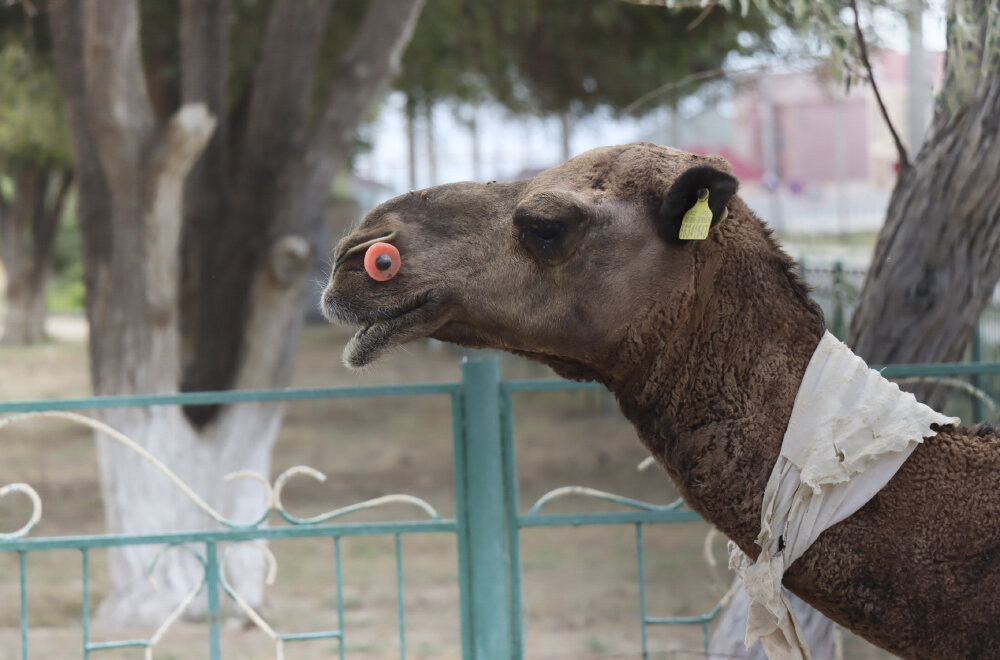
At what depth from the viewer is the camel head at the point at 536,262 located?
239cm

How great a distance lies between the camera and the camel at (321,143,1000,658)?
225 centimetres

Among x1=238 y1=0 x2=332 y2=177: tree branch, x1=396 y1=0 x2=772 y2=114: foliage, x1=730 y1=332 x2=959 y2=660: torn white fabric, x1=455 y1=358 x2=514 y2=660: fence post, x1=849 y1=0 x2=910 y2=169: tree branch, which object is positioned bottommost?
x1=455 y1=358 x2=514 y2=660: fence post

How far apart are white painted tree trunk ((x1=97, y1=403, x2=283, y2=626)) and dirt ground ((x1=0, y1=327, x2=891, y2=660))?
0.21m

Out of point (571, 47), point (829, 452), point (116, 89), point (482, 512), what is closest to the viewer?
point (829, 452)

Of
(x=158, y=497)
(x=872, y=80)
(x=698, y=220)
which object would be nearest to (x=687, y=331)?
(x=698, y=220)

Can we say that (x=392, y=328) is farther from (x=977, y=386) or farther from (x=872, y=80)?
(x=977, y=386)

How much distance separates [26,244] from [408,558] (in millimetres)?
22017

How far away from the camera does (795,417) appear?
233cm

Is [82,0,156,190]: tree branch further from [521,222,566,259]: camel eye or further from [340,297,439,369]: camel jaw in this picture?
[521,222,566,259]: camel eye

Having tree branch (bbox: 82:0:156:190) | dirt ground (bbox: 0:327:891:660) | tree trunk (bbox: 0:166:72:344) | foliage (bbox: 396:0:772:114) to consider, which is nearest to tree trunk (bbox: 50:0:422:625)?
tree branch (bbox: 82:0:156:190)

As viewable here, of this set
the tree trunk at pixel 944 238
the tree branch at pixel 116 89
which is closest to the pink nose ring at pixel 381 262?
the tree trunk at pixel 944 238

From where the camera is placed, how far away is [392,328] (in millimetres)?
2436

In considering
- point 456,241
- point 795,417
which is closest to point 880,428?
point 795,417

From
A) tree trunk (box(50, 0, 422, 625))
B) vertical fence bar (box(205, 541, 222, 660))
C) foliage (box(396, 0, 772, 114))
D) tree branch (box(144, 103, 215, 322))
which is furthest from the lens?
foliage (box(396, 0, 772, 114))
